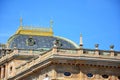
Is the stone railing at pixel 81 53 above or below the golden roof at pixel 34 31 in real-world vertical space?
below

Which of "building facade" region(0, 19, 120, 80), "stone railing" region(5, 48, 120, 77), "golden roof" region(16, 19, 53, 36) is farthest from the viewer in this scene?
"golden roof" region(16, 19, 53, 36)

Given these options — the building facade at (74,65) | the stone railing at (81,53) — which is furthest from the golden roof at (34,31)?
the stone railing at (81,53)

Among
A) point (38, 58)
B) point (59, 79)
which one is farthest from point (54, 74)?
point (38, 58)

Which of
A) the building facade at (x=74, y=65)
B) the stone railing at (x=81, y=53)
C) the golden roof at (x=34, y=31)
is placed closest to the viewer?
the building facade at (x=74, y=65)

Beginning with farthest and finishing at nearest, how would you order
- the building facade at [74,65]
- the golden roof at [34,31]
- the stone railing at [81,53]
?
1. the golden roof at [34,31]
2. the stone railing at [81,53]
3. the building facade at [74,65]

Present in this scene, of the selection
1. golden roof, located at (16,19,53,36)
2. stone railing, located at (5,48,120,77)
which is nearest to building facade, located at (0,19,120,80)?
stone railing, located at (5,48,120,77)

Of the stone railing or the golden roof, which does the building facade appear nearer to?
the stone railing

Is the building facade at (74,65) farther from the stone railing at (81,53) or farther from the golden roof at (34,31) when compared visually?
the golden roof at (34,31)

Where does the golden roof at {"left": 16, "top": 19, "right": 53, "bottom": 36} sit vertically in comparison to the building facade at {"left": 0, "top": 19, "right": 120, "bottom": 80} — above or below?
above

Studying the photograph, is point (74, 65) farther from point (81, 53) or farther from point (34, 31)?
point (34, 31)

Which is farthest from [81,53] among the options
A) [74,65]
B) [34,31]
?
[34,31]

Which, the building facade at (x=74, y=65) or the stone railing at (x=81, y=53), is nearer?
the building facade at (x=74, y=65)

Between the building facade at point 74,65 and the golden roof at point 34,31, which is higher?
the golden roof at point 34,31

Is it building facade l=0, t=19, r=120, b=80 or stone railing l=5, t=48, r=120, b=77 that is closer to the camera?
building facade l=0, t=19, r=120, b=80
